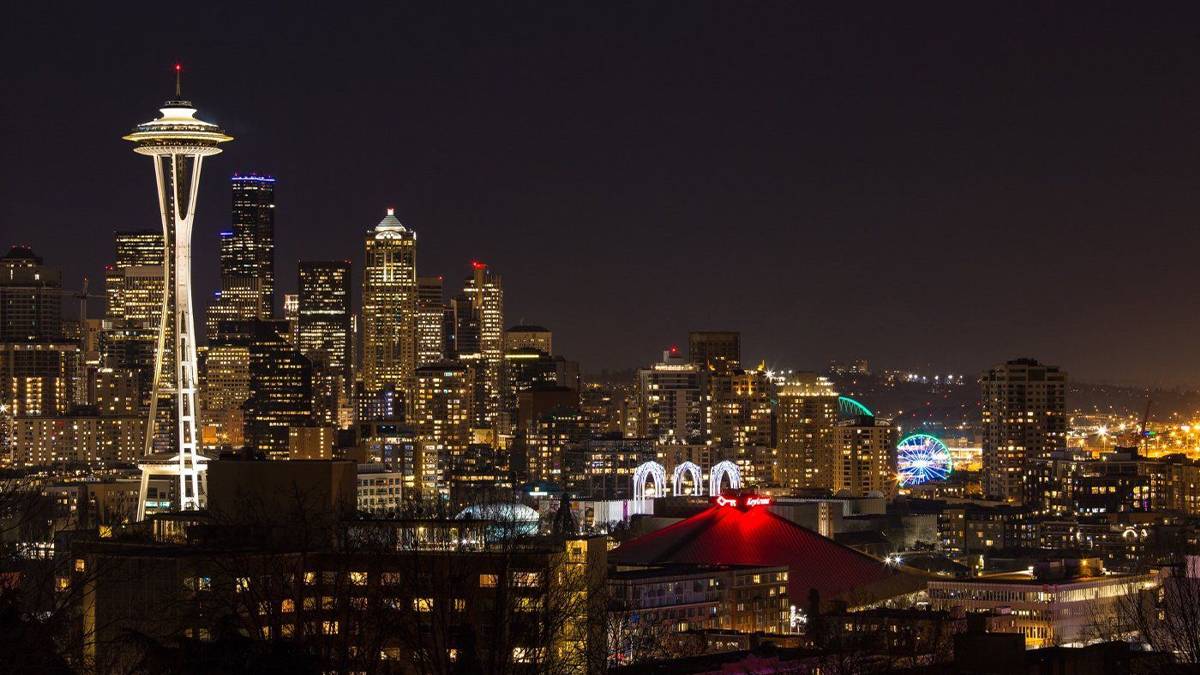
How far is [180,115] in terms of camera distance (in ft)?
417

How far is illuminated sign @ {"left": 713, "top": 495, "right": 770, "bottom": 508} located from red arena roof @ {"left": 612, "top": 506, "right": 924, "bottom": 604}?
0.43 meters

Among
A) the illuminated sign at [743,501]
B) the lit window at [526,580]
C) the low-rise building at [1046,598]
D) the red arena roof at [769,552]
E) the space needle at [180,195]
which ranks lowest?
the low-rise building at [1046,598]

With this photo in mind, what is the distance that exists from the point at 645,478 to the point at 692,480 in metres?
10.0

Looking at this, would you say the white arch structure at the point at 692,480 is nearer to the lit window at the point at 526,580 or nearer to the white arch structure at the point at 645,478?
the white arch structure at the point at 645,478

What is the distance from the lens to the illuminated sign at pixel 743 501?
387 ft

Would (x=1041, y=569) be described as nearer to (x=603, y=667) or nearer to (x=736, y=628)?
(x=736, y=628)

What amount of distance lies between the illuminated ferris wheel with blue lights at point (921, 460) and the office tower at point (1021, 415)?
3957mm

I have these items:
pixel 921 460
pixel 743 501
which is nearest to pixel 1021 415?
pixel 921 460

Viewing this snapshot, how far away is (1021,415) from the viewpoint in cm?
19650

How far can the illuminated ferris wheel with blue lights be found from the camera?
192 meters

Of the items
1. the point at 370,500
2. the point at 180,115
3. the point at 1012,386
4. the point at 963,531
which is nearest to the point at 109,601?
the point at 180,115

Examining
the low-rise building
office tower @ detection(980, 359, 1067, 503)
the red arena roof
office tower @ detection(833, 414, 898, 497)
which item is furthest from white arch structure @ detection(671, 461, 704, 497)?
the low-rise building

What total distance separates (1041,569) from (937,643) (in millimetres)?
45143

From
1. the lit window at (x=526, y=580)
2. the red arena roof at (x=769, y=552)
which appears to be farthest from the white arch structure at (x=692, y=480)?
the lit window at (x=526, y=580)
